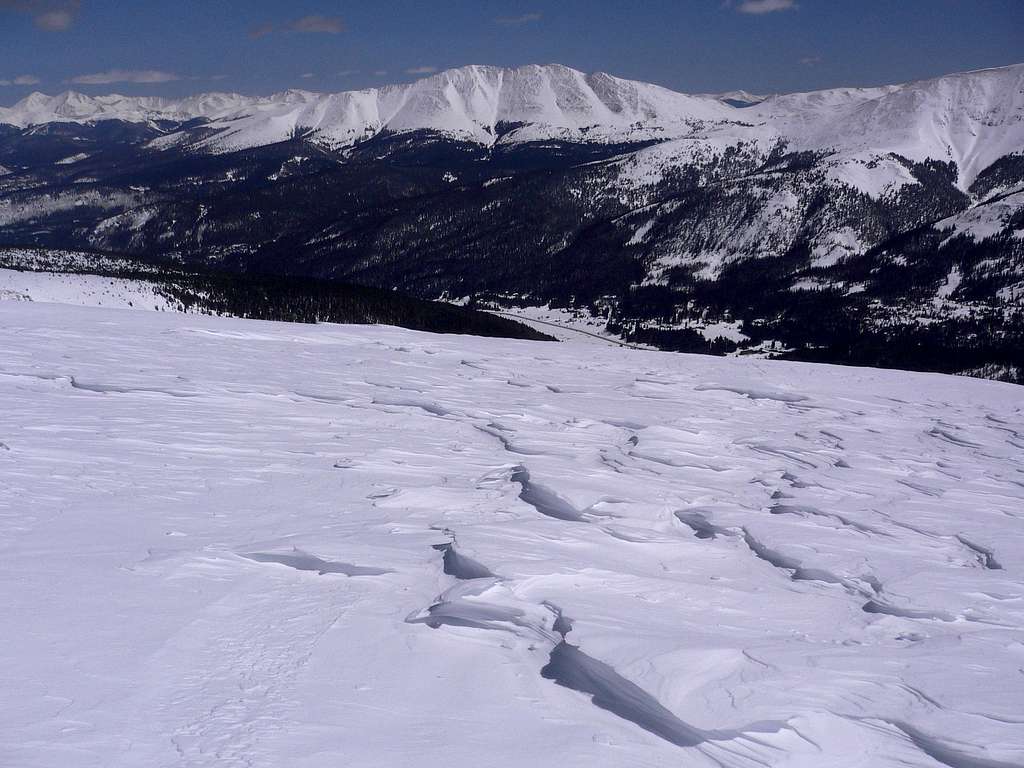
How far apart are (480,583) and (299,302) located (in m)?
106

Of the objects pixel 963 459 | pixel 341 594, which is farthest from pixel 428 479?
pixel 963 459

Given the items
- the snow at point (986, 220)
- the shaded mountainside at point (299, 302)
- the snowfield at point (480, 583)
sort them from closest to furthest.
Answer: the snowfield at point (480, 583), the shaded mountainside at point (299, 302), the snow at point (986, 220)

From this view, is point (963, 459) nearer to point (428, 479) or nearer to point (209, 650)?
point (428, 479)

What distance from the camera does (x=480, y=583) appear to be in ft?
27.2

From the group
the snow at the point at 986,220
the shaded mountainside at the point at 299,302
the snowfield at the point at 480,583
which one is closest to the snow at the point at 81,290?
the shaded mountainside at the point at 299,302

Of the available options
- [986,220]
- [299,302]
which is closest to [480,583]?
[299,302]

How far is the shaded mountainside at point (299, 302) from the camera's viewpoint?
103m

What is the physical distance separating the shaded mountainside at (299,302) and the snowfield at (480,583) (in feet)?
279

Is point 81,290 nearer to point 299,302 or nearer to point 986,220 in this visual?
point 299,302

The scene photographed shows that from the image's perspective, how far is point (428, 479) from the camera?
12305 millimetres

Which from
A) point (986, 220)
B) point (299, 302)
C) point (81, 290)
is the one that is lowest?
point (81, 290)

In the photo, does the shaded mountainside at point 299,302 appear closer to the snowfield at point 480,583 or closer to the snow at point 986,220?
the snowfield at point 480,583

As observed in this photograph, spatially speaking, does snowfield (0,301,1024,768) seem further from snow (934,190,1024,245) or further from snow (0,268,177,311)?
snow (934,190,1024,245)

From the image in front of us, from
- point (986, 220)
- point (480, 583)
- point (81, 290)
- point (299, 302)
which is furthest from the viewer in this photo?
point (986, 220)
